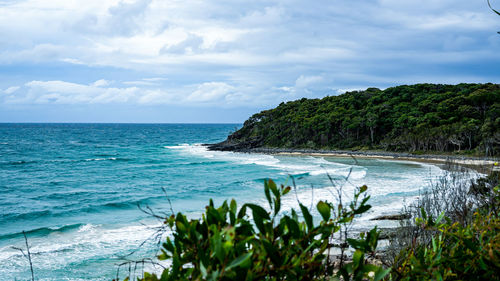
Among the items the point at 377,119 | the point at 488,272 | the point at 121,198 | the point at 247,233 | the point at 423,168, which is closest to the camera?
the point at 247,233

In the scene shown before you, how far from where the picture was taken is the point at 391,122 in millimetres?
54812

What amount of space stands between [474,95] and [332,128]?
64.8 feet

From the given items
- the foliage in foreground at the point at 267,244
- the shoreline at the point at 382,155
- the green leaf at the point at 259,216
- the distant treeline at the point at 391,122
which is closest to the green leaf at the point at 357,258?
the foliage in foreground at the point at 267,244

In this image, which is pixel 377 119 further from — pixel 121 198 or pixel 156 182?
pixel 121 198

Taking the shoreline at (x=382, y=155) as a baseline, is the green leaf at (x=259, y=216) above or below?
above

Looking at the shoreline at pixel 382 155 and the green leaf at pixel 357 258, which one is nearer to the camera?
the green leaf at pixel 357 258

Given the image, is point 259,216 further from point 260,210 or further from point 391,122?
point 391,122

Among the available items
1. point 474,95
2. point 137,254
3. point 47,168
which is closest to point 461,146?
point 474,95

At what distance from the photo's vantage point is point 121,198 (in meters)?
23.5

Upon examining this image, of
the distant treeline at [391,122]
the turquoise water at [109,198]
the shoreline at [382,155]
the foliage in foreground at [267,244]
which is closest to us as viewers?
the foliage in foreground at [267,244]

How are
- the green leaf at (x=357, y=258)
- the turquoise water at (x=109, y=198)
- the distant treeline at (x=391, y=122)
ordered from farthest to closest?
the distant treeline at (x=391, y=122) → the turquoise water at (x=109, y=198) → the green leaf at (x=357, y=258)

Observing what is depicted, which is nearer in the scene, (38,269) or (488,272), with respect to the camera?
(488,272)

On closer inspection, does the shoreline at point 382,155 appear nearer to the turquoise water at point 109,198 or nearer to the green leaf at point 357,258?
the turquoise water at point 109,198

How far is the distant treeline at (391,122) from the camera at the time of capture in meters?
44.8
